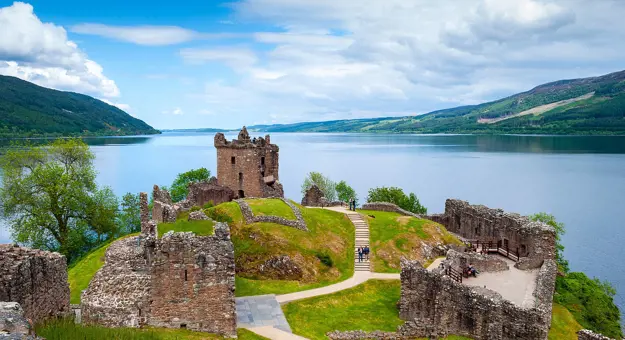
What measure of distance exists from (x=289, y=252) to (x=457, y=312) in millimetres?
14038

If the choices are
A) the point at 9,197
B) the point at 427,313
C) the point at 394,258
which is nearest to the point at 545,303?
the point at 427,313

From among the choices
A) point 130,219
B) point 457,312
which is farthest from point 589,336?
point 130,219

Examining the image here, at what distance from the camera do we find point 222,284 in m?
21.8

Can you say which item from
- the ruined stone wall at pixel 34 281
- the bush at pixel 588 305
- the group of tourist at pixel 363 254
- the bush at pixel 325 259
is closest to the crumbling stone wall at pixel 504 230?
the bush at pixel 588 305

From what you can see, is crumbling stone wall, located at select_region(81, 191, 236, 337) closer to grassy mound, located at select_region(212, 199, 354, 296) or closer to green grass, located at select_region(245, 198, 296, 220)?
grassy mound, located at select_region(212, 199, 354, 296)

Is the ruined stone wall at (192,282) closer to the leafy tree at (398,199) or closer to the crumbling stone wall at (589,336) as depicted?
the crumbling stone wall at (589,336)

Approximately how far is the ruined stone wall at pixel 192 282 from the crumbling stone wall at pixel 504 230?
90.3 feet

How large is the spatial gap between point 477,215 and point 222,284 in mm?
35017

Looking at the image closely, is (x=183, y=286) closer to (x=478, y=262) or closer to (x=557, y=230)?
(x=478, y=262)

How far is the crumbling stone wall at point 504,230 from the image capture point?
3878 centimetres

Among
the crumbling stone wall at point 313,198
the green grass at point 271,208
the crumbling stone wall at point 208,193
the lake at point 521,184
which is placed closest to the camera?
the green grass at point 271,208

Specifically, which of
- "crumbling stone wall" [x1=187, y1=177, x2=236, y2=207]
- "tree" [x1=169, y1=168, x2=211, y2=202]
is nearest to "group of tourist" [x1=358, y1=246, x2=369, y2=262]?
"crumbling stone wall" [x1=187, y1=177, x2=236, y2=207]

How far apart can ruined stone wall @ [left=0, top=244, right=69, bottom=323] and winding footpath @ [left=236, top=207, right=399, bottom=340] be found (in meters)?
11.3

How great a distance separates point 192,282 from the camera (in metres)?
21.6
